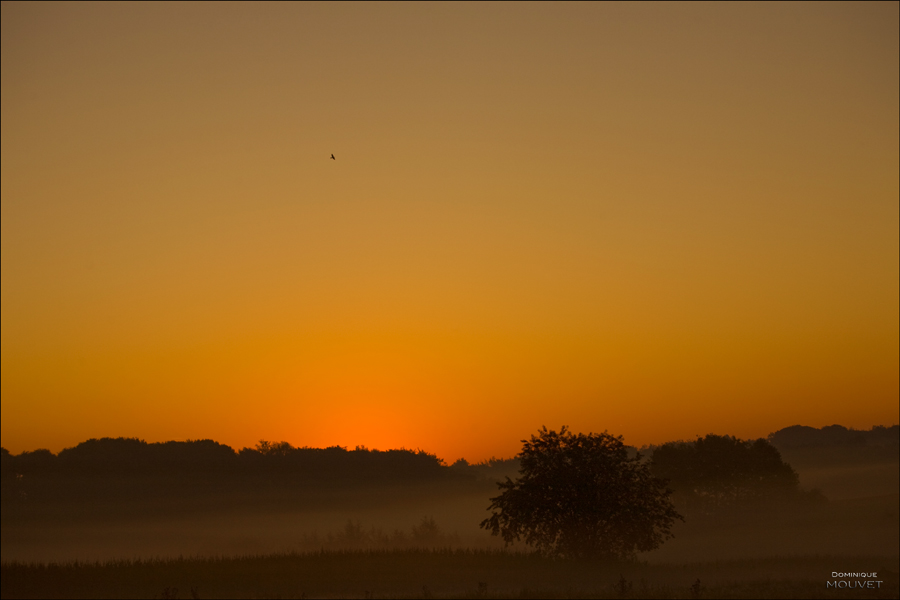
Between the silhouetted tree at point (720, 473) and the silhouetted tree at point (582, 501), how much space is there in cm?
4479

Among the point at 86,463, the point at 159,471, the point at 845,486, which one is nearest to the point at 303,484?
the point at 159,471

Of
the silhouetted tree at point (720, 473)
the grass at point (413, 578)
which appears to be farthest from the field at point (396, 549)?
the silhouetted tree at point (720, 473)

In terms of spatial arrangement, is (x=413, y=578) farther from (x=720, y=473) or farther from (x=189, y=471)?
(x=189, y=471)

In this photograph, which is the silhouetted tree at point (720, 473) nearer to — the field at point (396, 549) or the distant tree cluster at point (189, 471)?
the field at point (396, 549)

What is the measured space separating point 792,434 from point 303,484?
120993mm

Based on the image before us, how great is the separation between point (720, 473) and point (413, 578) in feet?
194

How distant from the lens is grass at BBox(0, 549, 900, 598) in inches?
1201

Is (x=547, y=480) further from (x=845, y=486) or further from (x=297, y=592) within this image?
(x=845, y=486)

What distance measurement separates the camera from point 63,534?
5103 inches

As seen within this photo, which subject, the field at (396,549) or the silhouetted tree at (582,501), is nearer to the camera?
the field at (396,549)

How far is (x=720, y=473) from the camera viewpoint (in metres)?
85.5

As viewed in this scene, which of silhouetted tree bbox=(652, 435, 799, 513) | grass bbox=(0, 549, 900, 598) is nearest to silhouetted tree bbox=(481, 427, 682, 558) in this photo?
grass bbox=(0, 549, 900, 598)

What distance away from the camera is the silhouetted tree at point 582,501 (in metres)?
42.1

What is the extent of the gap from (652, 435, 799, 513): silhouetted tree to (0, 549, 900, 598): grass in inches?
1608
